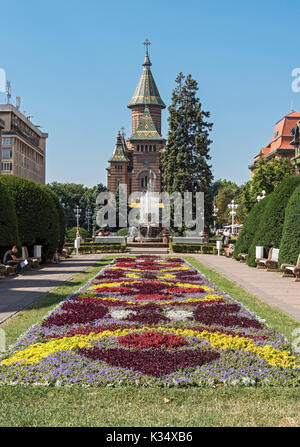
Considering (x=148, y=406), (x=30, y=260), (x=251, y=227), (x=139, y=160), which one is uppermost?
(x=139, y=160)

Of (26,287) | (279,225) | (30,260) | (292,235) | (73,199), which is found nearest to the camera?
(26,287)

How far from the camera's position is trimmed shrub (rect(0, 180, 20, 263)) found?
17625 mm

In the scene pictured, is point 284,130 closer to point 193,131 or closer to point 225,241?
point 193,131

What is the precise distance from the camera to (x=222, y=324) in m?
8.38

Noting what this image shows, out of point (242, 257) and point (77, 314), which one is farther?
point (242, 257)

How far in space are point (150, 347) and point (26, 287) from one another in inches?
297

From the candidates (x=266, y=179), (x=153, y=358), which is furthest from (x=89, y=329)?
(x=266, y=179)

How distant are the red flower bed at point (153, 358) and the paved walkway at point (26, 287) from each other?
9.88 ft

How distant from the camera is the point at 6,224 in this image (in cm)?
1780

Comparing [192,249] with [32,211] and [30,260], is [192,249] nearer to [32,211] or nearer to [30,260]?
[32,211]

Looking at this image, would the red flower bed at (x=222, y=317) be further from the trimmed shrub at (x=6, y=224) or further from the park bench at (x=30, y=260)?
the park bench at (x=30, y=260)

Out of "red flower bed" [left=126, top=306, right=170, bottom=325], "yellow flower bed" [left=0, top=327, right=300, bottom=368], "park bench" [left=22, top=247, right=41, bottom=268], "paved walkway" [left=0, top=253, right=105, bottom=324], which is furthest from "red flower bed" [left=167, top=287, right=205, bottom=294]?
"park bench" [left=22, top=247, right=41, bottom=268]

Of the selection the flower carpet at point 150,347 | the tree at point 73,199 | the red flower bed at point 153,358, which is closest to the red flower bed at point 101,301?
the flower carpet at point 150,347
